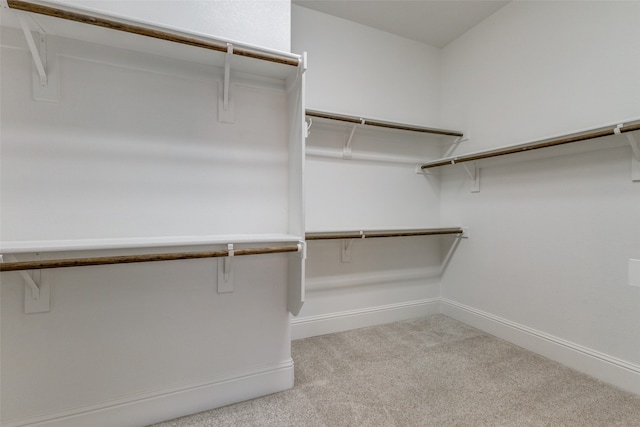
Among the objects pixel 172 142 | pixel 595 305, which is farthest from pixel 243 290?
pixel 595 305

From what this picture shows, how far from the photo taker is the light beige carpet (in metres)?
1.33

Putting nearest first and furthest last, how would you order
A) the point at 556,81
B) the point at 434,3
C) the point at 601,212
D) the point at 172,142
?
1. the point at 172,142
2. the point at 601,212
3. the point at 556,81
4. the point at 434,3

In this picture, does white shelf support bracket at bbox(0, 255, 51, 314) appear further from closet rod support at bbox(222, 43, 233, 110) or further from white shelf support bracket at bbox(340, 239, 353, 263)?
white shelf support bracket at bbox(340, 239, 353, 263)

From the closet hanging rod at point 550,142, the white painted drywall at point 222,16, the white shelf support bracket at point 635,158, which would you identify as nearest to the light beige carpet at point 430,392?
the white shelf support bracket at point 635,158

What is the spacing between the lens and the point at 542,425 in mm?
1292

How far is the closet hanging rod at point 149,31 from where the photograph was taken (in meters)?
0.97

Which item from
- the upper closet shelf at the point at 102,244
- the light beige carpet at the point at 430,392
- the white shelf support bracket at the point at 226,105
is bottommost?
the light beige carpet at the point at 430,392

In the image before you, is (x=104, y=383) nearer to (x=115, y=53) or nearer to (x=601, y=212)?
(x=115, y=53)

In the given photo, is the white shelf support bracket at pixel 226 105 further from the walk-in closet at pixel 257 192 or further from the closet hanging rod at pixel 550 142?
the closet hanging rod at pixel 550 142

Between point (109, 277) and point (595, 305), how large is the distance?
2627 mm

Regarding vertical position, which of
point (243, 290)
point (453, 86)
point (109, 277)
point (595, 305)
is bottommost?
point (595, 305)

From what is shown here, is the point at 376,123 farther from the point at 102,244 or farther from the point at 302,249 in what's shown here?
the point at 102,244

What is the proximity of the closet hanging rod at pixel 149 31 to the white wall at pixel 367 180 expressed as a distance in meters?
0.95

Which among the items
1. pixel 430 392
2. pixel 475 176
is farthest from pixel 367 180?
pixel 430 392
